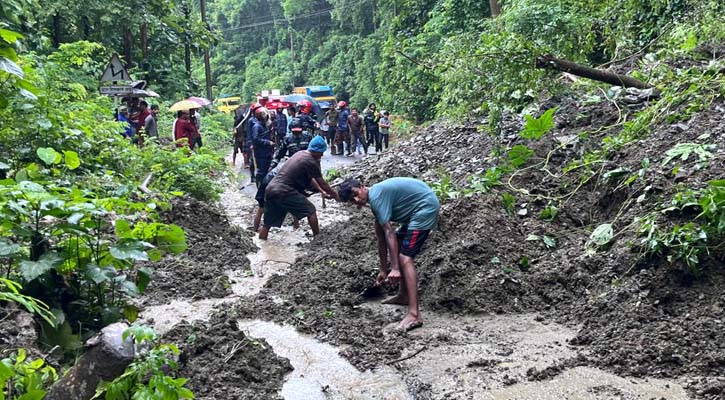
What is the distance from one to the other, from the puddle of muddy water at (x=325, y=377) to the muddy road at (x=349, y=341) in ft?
0.04

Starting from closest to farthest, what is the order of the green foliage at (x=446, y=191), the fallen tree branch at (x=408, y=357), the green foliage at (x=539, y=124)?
the fallen tree branch at (x=408, y=357), the green foliage at (x=539, y=124), the green foliage at (x=446, y=191)

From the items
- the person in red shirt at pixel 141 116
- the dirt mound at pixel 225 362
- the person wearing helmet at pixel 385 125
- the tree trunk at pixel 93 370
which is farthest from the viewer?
the person wearing helmet at pixel 385 125

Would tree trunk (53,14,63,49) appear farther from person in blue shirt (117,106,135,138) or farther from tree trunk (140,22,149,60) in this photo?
person in blue shirt (117,106,135,138)

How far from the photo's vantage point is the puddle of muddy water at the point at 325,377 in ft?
17.7

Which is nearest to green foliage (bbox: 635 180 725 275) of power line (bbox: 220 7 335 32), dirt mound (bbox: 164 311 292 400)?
dirt mound (bbox: 164 311 292 400)

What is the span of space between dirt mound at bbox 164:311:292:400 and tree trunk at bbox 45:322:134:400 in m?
1.06

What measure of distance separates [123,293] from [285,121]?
14.5m

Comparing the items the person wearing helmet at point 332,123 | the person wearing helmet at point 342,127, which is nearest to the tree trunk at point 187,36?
the person wearing helmet at point 332,123

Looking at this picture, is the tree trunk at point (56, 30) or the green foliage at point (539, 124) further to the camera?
the tree trunk at point (56, 30)

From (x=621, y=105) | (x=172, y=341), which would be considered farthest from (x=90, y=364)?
(x=621, y=105)

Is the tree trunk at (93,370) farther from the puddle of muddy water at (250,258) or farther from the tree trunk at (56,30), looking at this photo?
the tree trunk at (56,30)

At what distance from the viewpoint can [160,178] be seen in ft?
36.2

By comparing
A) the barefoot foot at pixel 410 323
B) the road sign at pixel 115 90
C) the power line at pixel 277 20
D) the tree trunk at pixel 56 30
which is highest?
the tree trunk at pixel 56 30

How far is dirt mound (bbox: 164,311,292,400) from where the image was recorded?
5.07 metres
